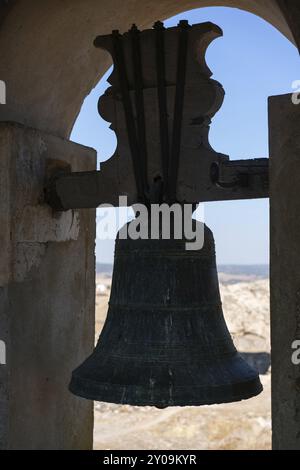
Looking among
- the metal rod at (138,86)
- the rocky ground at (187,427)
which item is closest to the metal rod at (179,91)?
the metal rod at (138,86)

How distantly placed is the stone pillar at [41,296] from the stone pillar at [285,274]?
1156 mm

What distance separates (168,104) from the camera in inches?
103

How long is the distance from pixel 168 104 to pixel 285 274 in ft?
2.76

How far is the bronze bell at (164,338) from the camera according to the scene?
2219 mm

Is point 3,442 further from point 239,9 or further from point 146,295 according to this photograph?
point 239,9

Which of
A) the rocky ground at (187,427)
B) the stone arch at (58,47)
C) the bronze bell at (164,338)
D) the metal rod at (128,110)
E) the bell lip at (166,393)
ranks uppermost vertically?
the stone arch at (58,47)

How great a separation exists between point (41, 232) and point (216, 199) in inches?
33.3

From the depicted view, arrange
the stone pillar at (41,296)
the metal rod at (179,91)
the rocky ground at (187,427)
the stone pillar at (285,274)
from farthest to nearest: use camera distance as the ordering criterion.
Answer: the rocky ground at (187,427), the stone pillar at (41,296), the metal rod at (179,91), the stone pillar at (285,274)

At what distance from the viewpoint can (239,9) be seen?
10.1ft

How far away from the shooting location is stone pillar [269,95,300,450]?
2131 millimetres

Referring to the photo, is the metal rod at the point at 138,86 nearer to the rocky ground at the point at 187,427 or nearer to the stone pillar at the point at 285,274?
the stone pillar at the point at 285,274

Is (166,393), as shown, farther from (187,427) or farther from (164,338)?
(187,427)

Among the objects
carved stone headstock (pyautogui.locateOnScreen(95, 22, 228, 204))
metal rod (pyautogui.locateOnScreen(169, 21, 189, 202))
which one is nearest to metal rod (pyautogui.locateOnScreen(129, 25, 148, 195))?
carved stone headstock (pyautogui.locateOnScreen(95, 22, 228, 204))

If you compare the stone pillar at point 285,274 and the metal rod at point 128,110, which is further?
the metal rod at point 128,110
